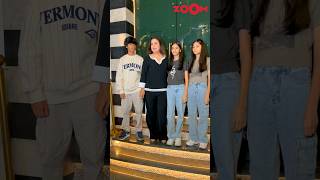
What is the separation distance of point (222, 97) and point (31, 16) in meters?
0.82

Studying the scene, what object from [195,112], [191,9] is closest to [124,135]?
[195,112]

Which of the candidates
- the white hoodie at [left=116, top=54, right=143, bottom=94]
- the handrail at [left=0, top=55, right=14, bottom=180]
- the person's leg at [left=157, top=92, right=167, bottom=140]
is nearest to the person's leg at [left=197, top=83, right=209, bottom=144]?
the person's leg at [left=157, top=92, right=167, bottom=140]

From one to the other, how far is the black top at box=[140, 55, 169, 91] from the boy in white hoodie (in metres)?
0.02

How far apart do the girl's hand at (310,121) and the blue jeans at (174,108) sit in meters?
0.40

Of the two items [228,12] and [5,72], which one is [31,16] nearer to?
[5,72]

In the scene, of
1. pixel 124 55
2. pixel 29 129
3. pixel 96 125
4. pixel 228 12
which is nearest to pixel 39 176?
pixel 29 129

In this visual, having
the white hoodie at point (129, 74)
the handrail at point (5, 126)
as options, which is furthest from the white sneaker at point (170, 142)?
the handrail at point (5, 126)

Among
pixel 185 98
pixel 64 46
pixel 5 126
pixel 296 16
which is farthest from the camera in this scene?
pixel 5 126

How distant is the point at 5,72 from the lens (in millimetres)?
1354

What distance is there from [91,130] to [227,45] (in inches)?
24.2

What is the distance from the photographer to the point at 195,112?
1.10 m

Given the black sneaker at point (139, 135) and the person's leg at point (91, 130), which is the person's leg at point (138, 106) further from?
the person's leg at point (91, 130)

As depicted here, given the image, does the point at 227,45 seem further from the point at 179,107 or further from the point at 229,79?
the point at 179,107

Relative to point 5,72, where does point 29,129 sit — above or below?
below
